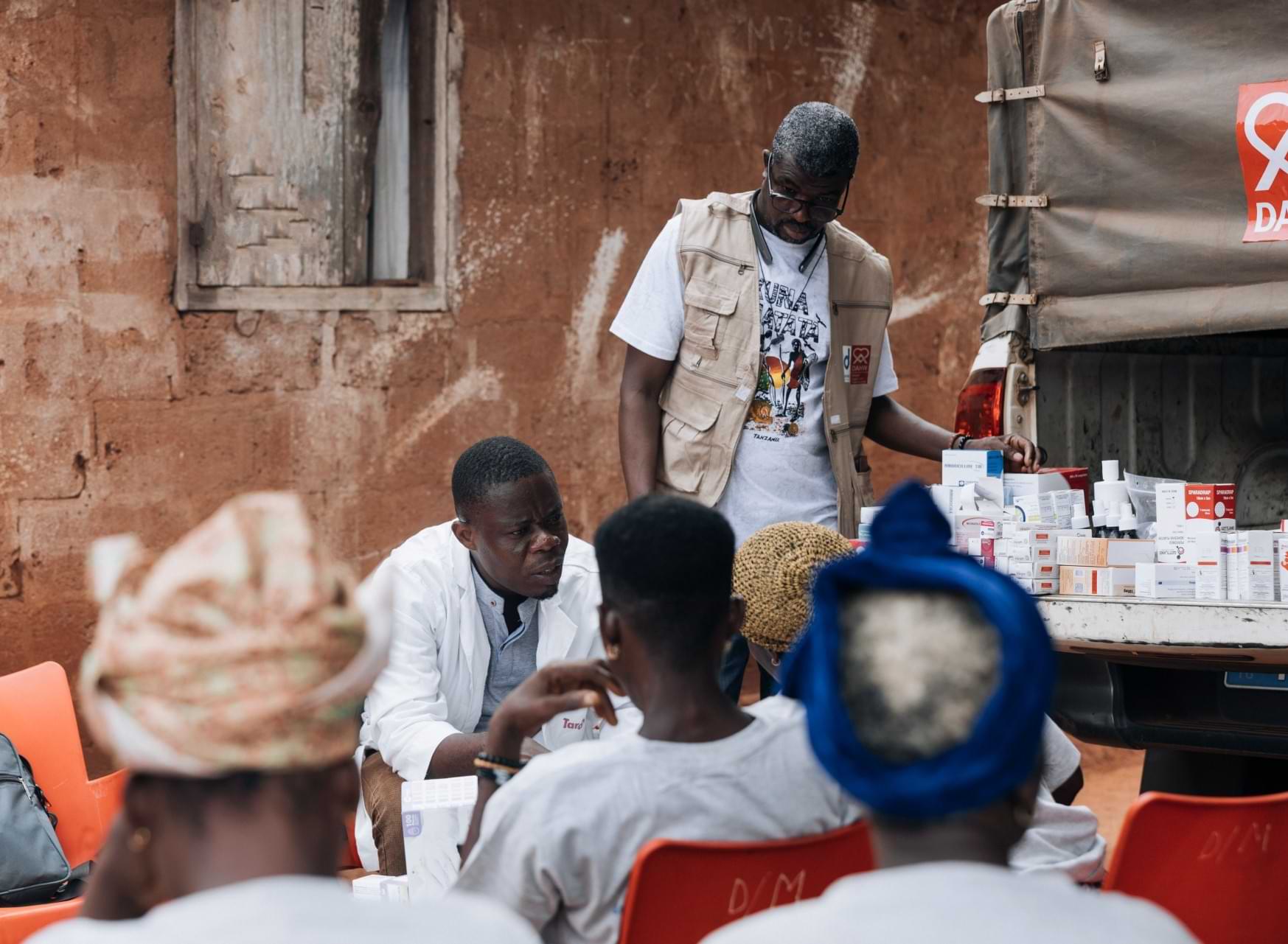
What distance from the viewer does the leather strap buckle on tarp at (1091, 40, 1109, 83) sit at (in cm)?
459

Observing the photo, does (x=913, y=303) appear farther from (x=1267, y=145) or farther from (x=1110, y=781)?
(x=1267, y=145)

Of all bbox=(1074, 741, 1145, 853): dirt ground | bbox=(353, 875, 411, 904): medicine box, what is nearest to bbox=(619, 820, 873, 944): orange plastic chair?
bbox=(353, 875, 411, 904): medicine box

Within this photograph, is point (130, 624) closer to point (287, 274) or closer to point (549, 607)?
point (549, 607)

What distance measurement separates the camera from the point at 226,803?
4.69 feet

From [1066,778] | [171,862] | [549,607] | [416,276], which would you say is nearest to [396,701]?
[549,607]

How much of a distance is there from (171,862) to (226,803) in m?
0.08

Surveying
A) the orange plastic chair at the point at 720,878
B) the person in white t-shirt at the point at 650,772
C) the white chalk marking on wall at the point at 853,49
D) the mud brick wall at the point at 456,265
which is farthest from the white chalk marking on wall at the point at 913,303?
the orange plastic chair at the point at 720,878

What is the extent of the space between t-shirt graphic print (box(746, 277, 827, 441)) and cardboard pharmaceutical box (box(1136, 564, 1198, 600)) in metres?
0.99

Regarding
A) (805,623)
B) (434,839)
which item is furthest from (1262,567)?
(434,839)

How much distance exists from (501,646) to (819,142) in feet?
4.86

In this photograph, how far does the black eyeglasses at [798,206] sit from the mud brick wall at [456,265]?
84.6 inches

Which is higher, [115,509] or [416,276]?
[416,276]

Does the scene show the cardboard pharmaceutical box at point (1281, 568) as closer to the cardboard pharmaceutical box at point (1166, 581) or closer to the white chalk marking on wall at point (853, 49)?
the cardboard pharmaceutical box at point (1166, 581)

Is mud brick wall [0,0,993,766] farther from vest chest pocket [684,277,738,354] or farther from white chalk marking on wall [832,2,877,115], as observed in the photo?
vest chest pocket [684,277,738,354]
